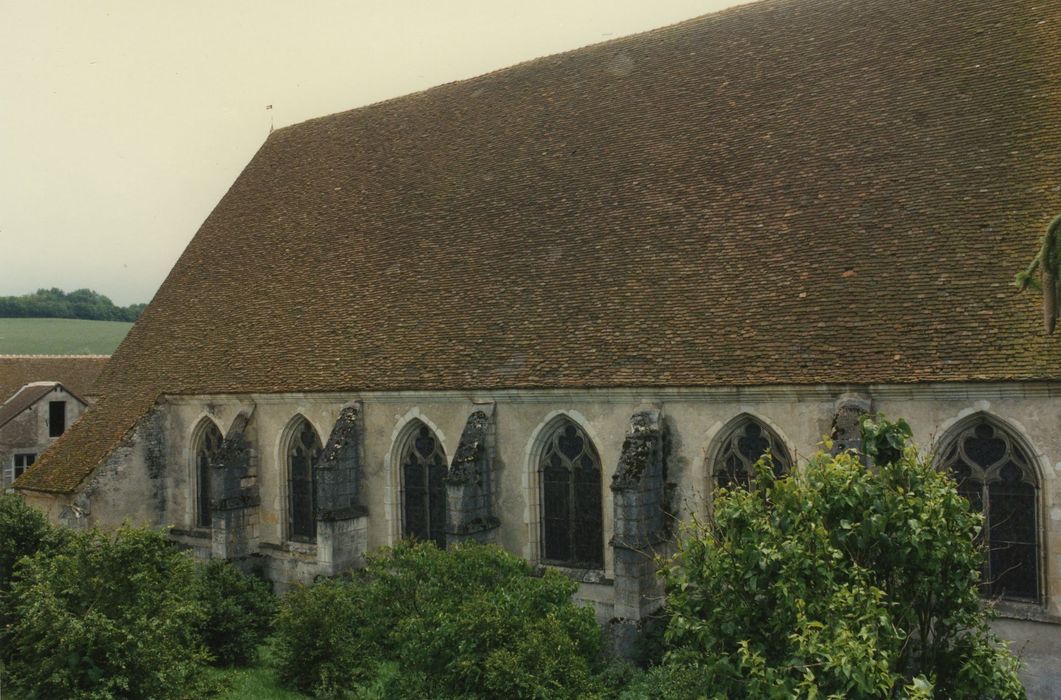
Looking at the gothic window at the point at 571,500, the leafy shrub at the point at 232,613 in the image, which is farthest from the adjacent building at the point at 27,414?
the gothic window at the point at 571,500

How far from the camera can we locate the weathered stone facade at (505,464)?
1353cm

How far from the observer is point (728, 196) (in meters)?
18.1

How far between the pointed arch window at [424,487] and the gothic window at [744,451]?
6252mm

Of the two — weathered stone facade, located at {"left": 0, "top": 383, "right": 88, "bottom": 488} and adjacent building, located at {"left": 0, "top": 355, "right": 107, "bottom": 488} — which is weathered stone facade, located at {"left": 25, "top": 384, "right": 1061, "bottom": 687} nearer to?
adjacent building, located at {"left": 0, "top": 355, "right": 107, "bottom": 488}

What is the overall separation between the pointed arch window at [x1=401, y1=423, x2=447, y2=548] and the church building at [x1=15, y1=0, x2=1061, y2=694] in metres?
0.07

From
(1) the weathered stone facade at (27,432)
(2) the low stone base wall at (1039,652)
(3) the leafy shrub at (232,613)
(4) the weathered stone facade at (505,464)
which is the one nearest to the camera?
(2) the low stone base wall at (1039,652)

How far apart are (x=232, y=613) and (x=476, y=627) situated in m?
8.38

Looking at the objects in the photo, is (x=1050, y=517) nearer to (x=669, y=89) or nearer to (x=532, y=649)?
(x=532, y=649)

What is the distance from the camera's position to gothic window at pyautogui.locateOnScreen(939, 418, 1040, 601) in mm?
13578

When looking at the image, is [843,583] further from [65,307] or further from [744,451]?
[65,307]

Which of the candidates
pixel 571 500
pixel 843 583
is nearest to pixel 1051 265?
pixel 843 583

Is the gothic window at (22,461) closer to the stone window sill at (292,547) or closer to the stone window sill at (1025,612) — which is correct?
the stone window sill at (292,547)

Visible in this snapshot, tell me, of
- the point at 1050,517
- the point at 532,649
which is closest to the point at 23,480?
the point at 532,649

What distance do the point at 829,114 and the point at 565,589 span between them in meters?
11.1
